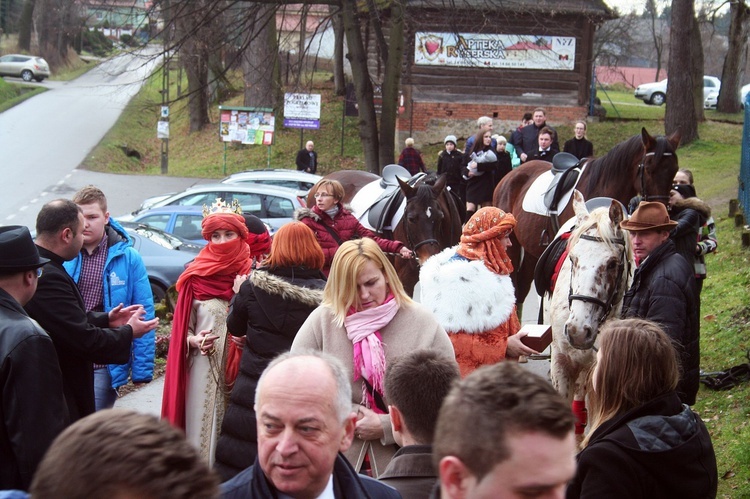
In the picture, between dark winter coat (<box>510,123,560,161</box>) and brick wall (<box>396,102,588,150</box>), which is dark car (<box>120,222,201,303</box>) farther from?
brick wall (<box>396,102,588,150</box>)

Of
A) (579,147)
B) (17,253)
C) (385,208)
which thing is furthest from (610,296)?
(579,147)

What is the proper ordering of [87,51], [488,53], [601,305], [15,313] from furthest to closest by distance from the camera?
[87,51]
[488,53]
[601,305]
[15,313]

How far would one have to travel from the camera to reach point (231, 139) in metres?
34.3

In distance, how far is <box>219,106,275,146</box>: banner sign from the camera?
34188mm

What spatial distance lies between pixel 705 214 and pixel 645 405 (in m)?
4.71

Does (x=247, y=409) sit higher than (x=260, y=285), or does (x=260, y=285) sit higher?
(x=260, y=285)

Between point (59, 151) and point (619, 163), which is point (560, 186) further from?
point (59, 151)

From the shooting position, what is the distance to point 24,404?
3.86m

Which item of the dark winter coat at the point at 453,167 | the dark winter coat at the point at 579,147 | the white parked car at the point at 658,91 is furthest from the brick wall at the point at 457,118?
the white parked car at the point at 658,91

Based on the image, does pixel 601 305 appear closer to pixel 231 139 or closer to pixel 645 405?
pixel 645 405

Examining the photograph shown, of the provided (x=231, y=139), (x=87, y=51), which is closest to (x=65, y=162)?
(x=231, y=139)

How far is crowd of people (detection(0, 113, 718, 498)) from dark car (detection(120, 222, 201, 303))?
285 inches

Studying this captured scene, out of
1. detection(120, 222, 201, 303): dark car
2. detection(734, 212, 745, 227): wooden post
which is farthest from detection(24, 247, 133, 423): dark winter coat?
detection(734, 212, 745, 227): wooden post

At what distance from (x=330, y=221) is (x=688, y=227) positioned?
331 centimetres
